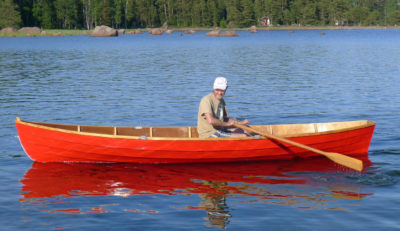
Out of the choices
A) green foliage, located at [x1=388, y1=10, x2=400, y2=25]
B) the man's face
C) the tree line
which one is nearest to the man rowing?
the man's face

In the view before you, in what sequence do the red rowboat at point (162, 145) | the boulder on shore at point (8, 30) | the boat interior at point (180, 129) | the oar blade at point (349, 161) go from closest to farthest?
the oar blade at point (349, 161) < the red rowboat at point (162, 145) < the boat interior at point (180, 129) < the boulder on shore at point (8, 30)

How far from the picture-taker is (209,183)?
11.2 metres

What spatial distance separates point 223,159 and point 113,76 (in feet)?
69.5

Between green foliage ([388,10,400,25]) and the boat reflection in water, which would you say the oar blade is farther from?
green foliage ([388,10,400,25])

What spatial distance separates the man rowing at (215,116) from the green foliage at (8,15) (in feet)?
367

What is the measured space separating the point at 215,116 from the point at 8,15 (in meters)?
113

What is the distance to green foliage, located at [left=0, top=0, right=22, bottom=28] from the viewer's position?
11394 cm

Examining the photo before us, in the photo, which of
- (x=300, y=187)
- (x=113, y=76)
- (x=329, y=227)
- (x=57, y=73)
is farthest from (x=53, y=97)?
(x=329, y=227)

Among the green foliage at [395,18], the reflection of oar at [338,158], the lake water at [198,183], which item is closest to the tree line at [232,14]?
the green foliage at [395,18]

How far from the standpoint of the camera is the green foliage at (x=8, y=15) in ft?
374

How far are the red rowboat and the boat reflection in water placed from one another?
20 centimetres

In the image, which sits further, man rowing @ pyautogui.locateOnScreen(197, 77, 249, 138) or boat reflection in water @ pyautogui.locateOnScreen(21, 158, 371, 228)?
man rowing @ pyautogui.locateOnScreen(197, 77, 249, 138)

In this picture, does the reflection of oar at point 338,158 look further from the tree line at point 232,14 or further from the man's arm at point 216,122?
the tree line at point 232,14

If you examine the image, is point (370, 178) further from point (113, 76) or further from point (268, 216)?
point (113, 76)
